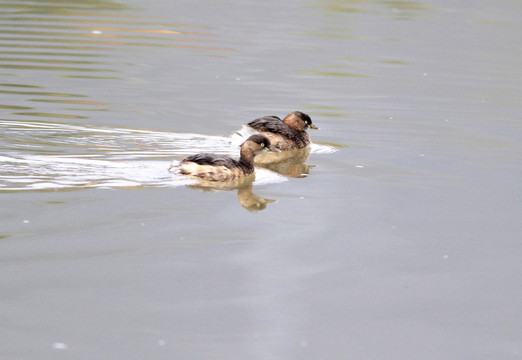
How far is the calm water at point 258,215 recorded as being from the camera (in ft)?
21.1

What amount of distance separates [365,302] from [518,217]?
286 centimetres

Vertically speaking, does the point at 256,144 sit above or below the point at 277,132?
above

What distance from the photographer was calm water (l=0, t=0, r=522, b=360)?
21.1 feet

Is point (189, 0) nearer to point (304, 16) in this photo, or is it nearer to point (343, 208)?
point (304, 16)

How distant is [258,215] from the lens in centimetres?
912

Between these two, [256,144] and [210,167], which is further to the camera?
[256,144]

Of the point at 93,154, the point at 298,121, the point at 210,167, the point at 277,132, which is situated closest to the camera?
the point at 210,167

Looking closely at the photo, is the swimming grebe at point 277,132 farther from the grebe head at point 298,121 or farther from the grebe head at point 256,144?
the grebe head at point 256,144

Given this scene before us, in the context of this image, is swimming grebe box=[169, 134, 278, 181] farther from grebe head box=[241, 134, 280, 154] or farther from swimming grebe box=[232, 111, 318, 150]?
swimming grebe box=[232, 111, 318, 150]

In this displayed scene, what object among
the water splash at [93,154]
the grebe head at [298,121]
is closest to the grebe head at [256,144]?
the water splash at [93,154]

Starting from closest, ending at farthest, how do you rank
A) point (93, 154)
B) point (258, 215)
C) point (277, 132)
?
point (258, 215), point (93, 154), point (277, 132)

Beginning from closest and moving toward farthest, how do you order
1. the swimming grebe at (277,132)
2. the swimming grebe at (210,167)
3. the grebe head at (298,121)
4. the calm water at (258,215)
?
1. the calm water at (258,215)
2. the swimming grebe at (210,167)
3. the swimming grebe at (277,132)
4. the grebe head at (298,121)

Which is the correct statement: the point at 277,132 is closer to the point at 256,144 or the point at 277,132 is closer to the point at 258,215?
the point at 256,144

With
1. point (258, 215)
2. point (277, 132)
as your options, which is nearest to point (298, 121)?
point (277, 132)
